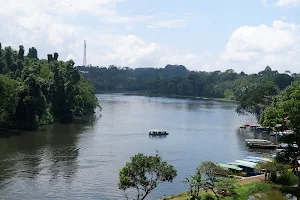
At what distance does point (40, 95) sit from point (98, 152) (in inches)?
936

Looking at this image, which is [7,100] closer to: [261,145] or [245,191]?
[261,145]

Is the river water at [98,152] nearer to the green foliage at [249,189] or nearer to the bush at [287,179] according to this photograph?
the green foliage at [249,189]

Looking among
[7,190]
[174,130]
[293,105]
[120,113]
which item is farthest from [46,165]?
[120,113]

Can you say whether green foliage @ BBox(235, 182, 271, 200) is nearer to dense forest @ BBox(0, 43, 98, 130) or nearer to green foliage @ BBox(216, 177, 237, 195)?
green foliage @ BBox(216, 177, 237, 195)

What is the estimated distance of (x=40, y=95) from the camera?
78.0 meters

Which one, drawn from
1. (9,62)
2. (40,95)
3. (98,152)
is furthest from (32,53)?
(98,152)

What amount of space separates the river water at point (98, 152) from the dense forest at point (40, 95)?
3.81 m

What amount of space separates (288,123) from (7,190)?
94.9 feet

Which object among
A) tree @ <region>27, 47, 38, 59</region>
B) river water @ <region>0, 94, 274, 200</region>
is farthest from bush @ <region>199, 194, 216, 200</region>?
tree @ <region>27, 47, 38, 59</region>

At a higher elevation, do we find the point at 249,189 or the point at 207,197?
the point at 207,197

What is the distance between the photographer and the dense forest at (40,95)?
2940 inches

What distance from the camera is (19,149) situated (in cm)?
6031

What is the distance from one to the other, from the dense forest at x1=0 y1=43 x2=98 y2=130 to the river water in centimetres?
381

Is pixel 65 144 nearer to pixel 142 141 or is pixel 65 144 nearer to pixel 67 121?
pixel 142 141
